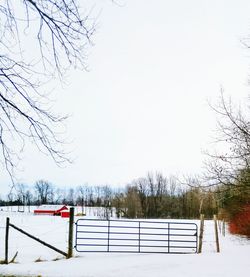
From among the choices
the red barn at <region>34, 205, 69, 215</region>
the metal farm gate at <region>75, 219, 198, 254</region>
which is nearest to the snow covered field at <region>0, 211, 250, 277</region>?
the metal farm gate at <region>75, 219, 198, 254</region>

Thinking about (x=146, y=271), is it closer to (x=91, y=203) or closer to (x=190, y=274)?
(x=190, y=274)

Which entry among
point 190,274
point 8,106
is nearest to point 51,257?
point 190,274

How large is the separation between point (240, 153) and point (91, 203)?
12391 centimetres

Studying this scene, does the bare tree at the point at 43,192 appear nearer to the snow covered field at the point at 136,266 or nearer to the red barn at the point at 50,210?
the red barn at the point at 50,210

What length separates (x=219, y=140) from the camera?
12.1 metres

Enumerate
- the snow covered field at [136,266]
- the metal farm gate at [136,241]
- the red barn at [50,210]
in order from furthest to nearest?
the red barn at [50,210]
the metal farm gate at [136,241]
the snow covered field at [136,266]

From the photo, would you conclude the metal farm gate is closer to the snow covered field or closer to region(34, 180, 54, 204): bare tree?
the snow covered field

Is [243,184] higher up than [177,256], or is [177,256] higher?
[243,184]

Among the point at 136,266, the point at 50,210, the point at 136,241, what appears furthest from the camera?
the point at 50,210

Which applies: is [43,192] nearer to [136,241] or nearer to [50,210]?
[50,210]

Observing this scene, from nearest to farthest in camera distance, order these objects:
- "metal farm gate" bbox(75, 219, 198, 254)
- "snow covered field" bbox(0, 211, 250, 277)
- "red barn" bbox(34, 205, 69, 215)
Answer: "snow covered field" bbox(0, 211, 250, 277) < "metal farm gate" bbox(75, 219, 198, 254) < "red barn" bbox(34, 205, 69, 215)

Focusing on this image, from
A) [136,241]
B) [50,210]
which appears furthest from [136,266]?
[50,210]

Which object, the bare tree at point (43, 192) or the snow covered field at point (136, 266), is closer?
the snow covered field at point (136, 266)

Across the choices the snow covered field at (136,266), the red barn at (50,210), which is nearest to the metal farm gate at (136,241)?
the snow covered field at (136,266)
